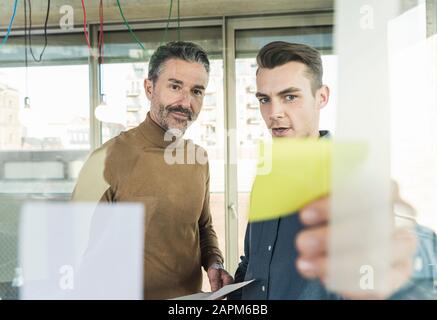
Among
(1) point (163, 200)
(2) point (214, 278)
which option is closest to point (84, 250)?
(1) point (163, 200)

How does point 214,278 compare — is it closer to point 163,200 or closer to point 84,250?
point 163,200

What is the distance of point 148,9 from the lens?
1444 mm

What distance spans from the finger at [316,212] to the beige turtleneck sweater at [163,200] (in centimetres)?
36

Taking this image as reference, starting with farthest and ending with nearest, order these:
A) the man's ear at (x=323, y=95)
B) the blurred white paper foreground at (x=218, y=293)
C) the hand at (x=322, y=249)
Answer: the man's ear at (x=323, y=95), the blurred white paper foreground at (x=218, y=293), the hand at (x=322, y=249)

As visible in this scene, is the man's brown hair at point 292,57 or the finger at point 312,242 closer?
the finger at point 312,242

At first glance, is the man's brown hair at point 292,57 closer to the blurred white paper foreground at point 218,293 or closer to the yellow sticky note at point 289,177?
the yellow sticky note at point 289,177

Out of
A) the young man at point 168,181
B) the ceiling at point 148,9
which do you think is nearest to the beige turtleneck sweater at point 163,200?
the young man at point 168,181

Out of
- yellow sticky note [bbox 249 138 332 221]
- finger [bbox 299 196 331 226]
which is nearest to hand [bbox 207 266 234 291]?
yellow sticky note [bbox 249 138 332 221]

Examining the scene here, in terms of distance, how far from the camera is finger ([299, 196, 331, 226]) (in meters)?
1.02

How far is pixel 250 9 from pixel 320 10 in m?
0.23

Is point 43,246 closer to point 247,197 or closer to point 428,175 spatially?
point 247,197

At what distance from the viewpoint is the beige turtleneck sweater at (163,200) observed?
4.18 ft

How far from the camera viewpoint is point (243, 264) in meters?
1.30

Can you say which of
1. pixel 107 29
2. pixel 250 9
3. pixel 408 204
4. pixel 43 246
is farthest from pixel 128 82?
pixel 408 204
